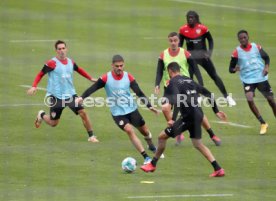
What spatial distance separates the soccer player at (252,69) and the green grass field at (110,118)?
0.57 metres

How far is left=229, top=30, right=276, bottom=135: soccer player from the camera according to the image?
66.9ft

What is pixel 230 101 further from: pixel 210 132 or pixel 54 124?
pixel 54 124

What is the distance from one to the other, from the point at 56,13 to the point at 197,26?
14.5 meters

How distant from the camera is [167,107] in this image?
18500 mm

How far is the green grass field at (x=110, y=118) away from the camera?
16469 millimetres

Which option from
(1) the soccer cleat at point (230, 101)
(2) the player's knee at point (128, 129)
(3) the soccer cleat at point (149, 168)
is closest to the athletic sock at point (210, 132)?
(2) the player's knee at point (128, 129)

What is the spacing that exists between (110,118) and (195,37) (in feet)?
7.68

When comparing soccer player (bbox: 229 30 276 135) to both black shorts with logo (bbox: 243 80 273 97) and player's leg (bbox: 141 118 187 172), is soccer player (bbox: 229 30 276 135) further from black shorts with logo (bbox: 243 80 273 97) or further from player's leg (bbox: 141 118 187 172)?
player's leg (bbox: 141 118 187 172)

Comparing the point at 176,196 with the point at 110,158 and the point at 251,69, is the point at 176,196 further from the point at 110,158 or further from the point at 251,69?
the point at 251,69

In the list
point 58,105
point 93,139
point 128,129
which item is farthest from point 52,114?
point 128,129

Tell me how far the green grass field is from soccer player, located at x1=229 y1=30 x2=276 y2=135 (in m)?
0.57

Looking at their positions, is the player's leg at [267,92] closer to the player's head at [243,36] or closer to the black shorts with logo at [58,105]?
the player's head at [243,36]

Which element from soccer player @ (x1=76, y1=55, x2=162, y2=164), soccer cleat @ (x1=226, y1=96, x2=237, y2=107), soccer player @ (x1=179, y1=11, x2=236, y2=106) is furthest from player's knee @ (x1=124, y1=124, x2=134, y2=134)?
soccer cleat @ (x1=226, y1=96, x2=237, y2=107)

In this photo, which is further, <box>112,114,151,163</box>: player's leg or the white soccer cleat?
the white soccer cleat
